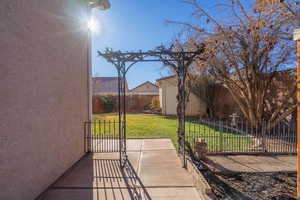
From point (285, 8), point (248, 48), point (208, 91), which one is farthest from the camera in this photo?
point (208, 91)

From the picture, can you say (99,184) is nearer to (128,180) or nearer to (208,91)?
(128,180)

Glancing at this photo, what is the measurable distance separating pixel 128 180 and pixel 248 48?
539 cm

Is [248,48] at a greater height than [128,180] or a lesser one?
greater

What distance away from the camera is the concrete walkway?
9.25 ft

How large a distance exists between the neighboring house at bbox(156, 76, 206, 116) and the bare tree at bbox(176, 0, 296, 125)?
7.43 m

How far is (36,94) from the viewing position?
271 cm

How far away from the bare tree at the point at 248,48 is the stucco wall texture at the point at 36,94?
3.99 meters

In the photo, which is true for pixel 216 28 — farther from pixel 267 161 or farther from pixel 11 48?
pixel 11 48

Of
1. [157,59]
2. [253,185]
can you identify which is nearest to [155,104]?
[157,59]

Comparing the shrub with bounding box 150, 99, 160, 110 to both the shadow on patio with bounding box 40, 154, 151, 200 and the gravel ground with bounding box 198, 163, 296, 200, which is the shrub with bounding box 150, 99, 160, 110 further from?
the gravel ground with bounding box 198, 163, 296, 200

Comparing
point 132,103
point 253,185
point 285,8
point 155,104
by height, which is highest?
point 285,8

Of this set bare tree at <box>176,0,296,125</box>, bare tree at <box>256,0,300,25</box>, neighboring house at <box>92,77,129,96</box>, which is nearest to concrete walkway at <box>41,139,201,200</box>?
bare tree at <box>176,0,296,125</box>

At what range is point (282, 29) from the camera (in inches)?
189

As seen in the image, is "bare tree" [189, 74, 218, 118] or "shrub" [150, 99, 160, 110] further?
"shrub" [150, 99, 160, 110]
